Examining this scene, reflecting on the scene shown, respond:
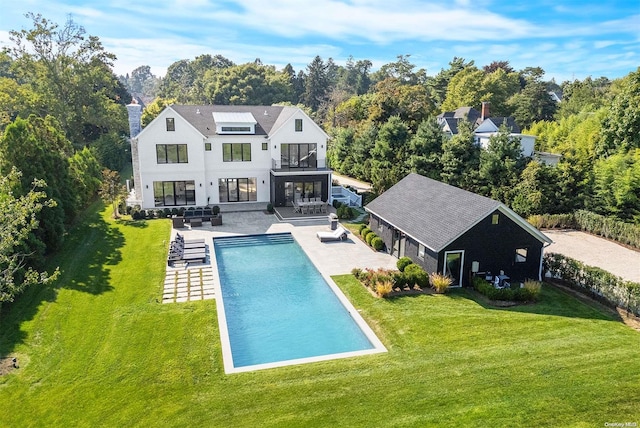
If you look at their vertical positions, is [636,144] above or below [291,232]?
above

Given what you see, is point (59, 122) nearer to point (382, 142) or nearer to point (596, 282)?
point (382, 142)

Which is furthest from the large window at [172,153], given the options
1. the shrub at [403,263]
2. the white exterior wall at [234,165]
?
the shrub at [403,263]

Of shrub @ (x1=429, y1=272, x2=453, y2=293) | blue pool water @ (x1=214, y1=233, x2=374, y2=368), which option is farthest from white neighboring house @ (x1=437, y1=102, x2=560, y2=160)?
blue pool water @ (x1=214, y1=233, x2=374, y2=368)

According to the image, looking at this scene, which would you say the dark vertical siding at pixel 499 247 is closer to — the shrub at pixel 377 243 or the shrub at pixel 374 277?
the shrub at pixel 374 277

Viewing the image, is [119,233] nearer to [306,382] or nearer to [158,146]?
[158,146]

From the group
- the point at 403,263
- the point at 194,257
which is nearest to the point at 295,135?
the point at 194,257

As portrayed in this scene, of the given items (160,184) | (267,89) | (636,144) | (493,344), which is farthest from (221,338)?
(267,89)
